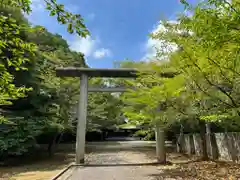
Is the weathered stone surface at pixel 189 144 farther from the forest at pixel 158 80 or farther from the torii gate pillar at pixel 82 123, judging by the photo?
the torii gate pillar at pixel 82 123

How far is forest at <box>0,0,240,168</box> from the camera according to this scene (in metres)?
2.21

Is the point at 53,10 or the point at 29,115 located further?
the point at 29,115

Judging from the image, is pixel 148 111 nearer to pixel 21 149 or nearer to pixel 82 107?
pixel 82 107

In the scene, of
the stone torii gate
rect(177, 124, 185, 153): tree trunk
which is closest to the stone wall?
rect(177, 124, 185, 153): tree trunk

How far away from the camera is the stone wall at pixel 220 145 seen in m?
8.62

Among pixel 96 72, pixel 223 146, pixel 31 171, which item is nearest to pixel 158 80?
pixel 96 72

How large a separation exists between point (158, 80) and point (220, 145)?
15.9ft

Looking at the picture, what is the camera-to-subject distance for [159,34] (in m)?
9.34

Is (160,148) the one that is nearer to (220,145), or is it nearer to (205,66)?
(220,145)

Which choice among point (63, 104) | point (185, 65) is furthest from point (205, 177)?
point (63, 104)

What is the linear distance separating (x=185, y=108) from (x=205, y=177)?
6.92ft

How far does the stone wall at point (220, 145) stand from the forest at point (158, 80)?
565 mm

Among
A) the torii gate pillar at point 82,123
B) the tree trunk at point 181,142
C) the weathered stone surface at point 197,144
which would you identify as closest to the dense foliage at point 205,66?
the torii gate pillar at point 82,123

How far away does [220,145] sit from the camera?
32.1 ft
